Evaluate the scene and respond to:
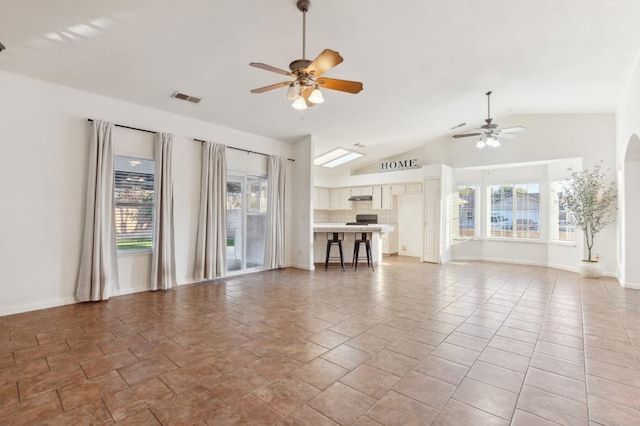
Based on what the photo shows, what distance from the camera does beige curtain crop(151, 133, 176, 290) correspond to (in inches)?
195

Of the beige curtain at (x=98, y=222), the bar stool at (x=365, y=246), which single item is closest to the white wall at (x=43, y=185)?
the beige curtain at (x=98, y=222)

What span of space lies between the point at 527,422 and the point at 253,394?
1745 millimetres

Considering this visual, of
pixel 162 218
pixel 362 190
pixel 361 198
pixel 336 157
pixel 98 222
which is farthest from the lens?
pixel 362 190

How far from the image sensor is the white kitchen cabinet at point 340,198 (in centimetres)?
1048

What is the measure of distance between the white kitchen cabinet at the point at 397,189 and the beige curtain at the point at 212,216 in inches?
212

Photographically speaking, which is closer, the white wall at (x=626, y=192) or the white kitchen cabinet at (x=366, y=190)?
the white wall at (x=626, y=192)

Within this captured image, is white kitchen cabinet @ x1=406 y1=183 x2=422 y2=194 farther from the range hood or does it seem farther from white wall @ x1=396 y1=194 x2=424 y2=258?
the range hood

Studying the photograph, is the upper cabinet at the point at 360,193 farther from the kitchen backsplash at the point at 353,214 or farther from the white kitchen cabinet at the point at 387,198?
the kitchen backsplash at the point at 353,214

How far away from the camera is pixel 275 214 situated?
22.5 ft

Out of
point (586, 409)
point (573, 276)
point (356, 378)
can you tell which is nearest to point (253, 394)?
point (356, 378)

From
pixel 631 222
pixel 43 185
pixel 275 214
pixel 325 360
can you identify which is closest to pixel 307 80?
pixel 325 360

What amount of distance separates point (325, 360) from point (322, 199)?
812 centimetres

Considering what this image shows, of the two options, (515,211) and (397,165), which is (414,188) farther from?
(515,211)

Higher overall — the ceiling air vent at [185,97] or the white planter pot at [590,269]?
the ceiling air vent at [185,97]
